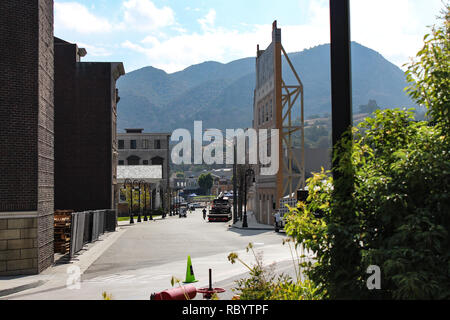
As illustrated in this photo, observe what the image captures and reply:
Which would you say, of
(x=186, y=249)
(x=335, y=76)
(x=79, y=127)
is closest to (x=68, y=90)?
(x=79, y=127)

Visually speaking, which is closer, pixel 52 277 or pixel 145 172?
pixel 52 277

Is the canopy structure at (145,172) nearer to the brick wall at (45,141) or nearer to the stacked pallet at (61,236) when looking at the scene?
the stacked pallet at (61,236)

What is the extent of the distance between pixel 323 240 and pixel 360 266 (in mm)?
487

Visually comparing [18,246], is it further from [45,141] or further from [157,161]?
[157,161]

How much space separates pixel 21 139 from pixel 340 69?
1530 centimetres

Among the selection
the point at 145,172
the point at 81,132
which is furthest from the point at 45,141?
the point at 145,172

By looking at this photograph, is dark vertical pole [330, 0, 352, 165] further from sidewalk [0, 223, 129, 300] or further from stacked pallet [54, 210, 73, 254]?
stacked pallet [54, 210, 73, 254]

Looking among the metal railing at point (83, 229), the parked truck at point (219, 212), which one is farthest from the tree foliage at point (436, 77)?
the parked truck at point (219, 212)

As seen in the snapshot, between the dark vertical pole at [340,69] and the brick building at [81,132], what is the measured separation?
4598cm

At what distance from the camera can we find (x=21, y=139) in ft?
60.1

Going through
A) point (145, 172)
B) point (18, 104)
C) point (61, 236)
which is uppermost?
point (145, 172)

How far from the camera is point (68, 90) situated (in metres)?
49.9

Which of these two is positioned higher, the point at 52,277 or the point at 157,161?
the point at 157,161

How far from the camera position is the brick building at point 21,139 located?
1803cm
